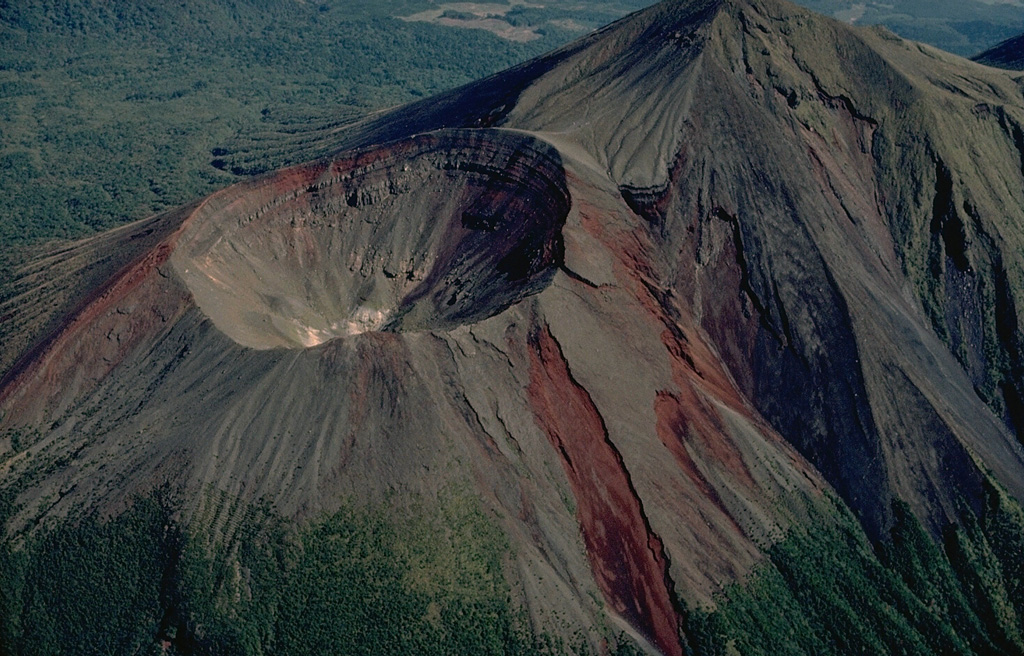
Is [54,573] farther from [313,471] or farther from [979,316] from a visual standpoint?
[979,316]

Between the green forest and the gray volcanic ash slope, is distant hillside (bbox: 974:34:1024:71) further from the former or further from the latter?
the green forest

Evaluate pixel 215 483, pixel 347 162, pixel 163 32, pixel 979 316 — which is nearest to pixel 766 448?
pixel 979 316

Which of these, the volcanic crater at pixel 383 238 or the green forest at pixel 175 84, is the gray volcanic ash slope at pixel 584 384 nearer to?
the volcanic crater at pixel 383 238

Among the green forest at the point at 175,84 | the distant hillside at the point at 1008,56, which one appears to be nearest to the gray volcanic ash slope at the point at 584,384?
the green forest at the point at 175,84

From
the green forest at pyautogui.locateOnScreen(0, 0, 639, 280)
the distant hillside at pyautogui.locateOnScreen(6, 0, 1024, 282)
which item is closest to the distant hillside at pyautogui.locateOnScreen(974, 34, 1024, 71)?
the green forest at pyautogui.locateOnScreen(0, 0, 639, 280)

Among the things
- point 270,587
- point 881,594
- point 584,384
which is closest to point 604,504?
point 584,384

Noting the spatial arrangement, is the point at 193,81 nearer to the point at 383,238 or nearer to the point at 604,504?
the point at 383,238
